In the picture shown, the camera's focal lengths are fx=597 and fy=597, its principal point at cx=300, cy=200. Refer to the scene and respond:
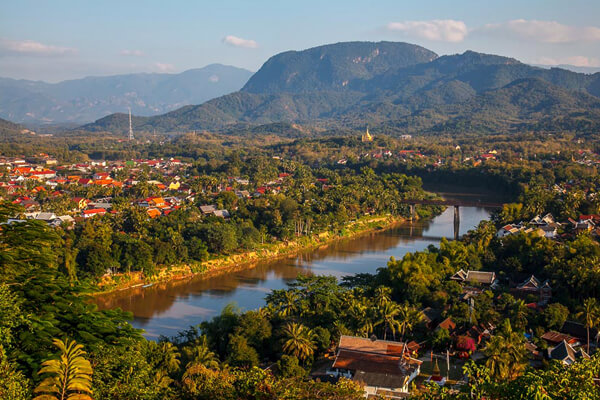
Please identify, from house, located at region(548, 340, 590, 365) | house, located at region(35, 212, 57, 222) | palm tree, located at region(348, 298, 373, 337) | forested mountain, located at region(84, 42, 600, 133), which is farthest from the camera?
forested mountain, located at region(84, 42, 600, 133)

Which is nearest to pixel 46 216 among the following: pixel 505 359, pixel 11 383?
pixel 505 359

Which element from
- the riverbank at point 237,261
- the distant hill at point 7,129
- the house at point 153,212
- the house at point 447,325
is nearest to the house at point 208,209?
the house at point 153,212

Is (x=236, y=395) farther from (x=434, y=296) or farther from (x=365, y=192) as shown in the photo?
(x=365, y=192)

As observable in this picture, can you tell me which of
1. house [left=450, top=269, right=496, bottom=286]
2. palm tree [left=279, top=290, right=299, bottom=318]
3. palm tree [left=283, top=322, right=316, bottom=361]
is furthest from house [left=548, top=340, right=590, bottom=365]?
palm tree [left=279, top=290, right=299, bottom=318]

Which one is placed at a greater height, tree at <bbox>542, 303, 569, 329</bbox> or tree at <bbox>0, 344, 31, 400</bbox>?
tree at <bbox>0, 344, 31, 400</bbox>

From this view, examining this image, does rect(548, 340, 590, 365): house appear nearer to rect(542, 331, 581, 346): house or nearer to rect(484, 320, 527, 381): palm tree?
rect(542, 331, 581, 346): house

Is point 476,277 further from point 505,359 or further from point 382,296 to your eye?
point 505,359

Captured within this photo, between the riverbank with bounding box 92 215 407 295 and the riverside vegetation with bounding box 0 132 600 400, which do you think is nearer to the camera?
the riverside vegetation with bounding box 0 132 600 400
